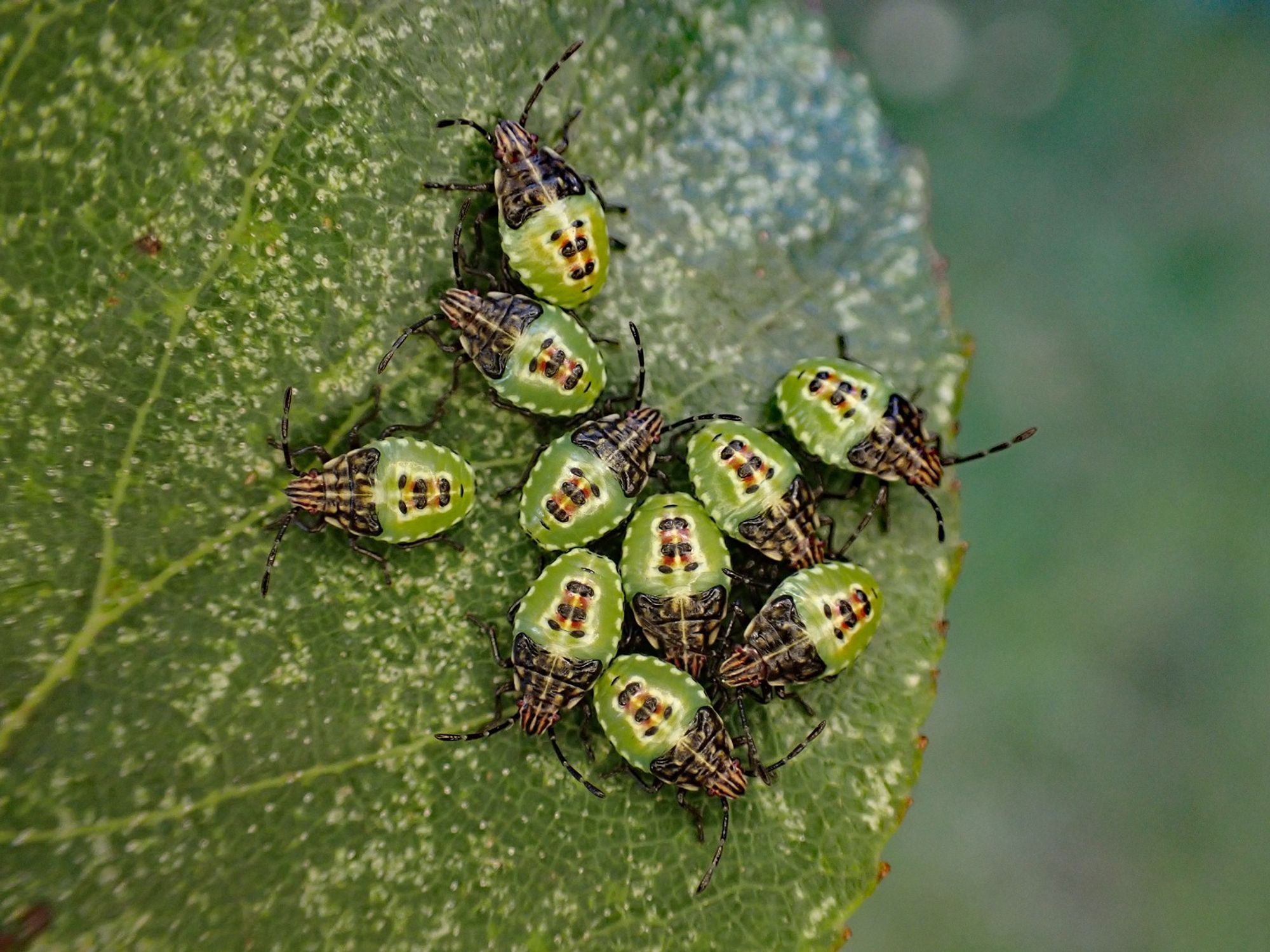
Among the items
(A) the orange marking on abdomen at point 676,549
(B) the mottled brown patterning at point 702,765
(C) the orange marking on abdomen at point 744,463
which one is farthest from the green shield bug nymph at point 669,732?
(C) the orange marking on abdomen at point 744,463

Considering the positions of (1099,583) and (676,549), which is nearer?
(676,549)

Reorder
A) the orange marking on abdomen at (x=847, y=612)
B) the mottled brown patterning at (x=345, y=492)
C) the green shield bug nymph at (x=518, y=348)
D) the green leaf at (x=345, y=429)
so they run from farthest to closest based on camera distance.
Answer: the orange marking on abdomen at (x=847, y=612), the green shield bug nymph at (x=518, y=348), the mottled brown patterning at (x=345, y=492), the green leaf at (x=345, y=429)

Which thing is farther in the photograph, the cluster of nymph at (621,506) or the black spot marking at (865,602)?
the black spot marking at (865,602)

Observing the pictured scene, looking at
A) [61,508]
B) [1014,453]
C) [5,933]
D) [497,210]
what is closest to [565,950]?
[5,933]

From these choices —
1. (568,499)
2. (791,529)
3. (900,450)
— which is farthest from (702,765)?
(900,450)

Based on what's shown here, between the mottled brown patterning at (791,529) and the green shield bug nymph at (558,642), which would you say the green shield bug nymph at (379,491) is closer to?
the green shield bug nymph at (558,642)

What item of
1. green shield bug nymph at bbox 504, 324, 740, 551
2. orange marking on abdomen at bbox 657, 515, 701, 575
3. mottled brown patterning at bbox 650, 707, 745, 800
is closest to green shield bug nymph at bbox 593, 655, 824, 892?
mottled brown patterning at bbox 650, 707, 745, 800

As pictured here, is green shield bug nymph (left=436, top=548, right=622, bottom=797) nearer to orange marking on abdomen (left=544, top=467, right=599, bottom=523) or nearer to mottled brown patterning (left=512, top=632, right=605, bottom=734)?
mottled brown patterning (left=512, top=632, right=605, bottom=734)

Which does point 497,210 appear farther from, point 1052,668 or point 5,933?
point 1052,668

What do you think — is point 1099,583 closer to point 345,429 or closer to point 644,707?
point 644,707
